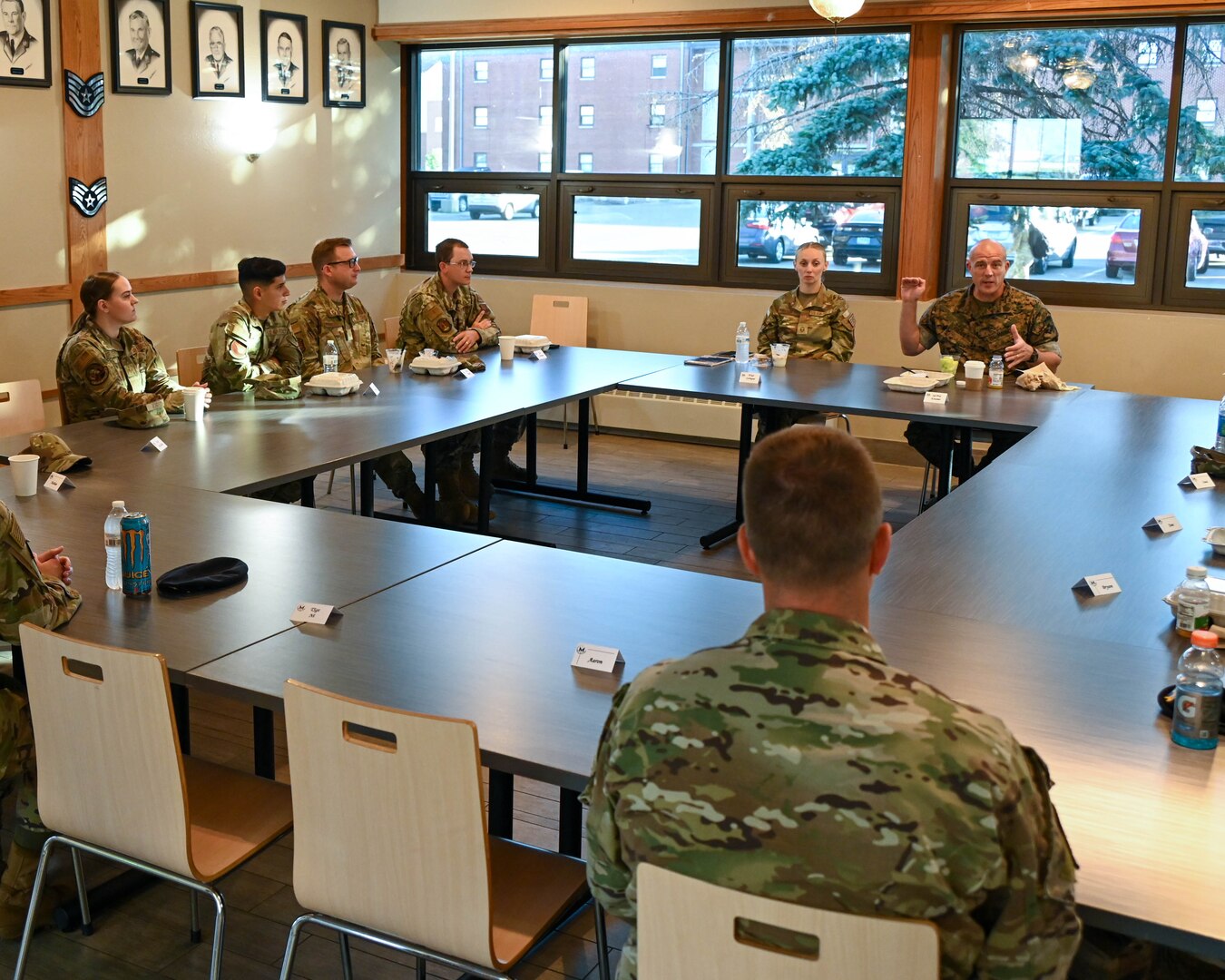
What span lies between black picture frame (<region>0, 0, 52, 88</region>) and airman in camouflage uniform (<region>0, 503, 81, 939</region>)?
4.26 metres

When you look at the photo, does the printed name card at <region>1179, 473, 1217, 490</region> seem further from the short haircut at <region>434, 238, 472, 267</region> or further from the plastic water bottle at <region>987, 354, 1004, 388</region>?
the short haircut at <region>434, 238, 472, 267</region>

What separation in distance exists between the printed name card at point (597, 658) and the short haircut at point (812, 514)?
93 cm

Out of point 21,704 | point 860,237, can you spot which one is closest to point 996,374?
point 860,237

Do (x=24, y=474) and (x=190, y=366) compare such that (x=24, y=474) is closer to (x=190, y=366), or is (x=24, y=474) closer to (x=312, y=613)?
(x=312, y=613)

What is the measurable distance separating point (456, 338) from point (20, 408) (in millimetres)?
2209

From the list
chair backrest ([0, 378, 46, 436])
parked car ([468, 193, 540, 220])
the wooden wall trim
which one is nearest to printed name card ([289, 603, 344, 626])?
chair backrest ([0, 378, 46, 436])

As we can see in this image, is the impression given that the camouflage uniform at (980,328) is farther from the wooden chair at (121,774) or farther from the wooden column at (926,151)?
the wooden chair at (121,774)

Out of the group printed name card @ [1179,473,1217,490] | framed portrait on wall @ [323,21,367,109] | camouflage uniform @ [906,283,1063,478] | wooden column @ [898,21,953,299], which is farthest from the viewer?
framed portrait on wall @ [323,21,367,109]

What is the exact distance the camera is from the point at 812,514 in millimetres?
1521

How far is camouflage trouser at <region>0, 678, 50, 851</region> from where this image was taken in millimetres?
2678

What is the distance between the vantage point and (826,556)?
1.52 metres

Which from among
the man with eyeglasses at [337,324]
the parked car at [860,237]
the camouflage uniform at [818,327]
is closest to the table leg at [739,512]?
the camouflage uniform at [818,327]

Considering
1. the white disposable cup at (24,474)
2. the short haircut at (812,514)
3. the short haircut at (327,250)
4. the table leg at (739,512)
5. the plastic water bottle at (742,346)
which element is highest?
the short haircut at (327,250)

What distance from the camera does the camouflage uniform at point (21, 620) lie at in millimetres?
2549
